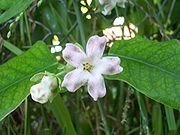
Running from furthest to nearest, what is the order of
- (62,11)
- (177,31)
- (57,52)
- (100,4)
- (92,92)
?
(177,31), (62,11), (57,52), (100,4), (92,92)

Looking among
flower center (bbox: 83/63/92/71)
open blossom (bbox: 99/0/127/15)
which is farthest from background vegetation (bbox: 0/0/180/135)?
flower center (bbox: 83/63/92/71)

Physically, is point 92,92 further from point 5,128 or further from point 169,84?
point 5,128

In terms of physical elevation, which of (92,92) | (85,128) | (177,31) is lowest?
(85,128)

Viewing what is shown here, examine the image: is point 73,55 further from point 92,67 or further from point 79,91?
point 79,91

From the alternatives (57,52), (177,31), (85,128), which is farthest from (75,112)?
(177,31)

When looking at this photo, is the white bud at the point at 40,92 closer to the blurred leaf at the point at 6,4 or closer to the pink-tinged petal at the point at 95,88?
the pink-tinged petal at the point at 95,88

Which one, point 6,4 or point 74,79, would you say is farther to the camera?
point 6,4

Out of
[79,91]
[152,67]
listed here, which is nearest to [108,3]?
[152,67]
